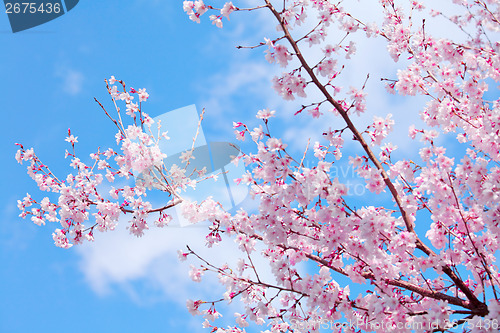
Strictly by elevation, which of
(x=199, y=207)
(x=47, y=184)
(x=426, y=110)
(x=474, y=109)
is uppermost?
(x=47, y=184)

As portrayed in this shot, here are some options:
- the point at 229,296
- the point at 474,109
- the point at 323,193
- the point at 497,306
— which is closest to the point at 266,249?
the point at 229,296

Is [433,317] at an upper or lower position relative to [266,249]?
lower

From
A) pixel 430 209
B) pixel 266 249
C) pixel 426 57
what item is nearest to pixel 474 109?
pixel 426 57

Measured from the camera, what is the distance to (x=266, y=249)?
548cm

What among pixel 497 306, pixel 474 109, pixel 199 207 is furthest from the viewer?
pixel 474 109

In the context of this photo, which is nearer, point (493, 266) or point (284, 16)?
point (284, 16)

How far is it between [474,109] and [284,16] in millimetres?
3187

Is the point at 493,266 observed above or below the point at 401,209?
below

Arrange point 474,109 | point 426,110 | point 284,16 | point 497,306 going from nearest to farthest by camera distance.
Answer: point 497,306, point 284,16, point 474,109, point 426,110

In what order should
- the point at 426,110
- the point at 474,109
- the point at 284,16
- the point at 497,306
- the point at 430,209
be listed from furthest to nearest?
1. the point at 426,110
2. the point at 474,109
3. the point at 430,209
4. the point at 284,16
5. the point at 497,306

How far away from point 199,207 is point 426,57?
429 centimetres

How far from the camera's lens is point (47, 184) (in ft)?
19.8

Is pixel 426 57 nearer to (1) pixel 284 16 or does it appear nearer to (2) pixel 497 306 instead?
(1) pixel 284 16

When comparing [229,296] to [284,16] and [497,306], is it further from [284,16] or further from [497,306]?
[284,16]
